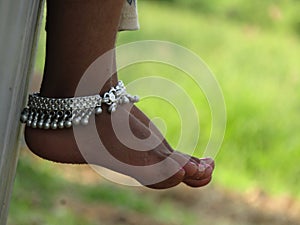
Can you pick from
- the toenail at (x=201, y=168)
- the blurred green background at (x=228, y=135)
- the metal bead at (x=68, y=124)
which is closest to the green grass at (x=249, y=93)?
the blurred green background at (x=228, y=135)

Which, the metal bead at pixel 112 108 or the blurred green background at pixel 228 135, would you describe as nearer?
the metal bead at pixel 112 108

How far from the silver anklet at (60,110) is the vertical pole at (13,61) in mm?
24

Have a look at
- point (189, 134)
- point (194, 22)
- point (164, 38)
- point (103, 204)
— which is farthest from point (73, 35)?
point (194, 22)

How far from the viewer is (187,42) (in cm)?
707

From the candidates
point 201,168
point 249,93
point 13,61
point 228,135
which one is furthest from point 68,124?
point 249,93

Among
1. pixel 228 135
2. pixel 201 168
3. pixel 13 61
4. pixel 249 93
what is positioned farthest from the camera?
pixel 249 93

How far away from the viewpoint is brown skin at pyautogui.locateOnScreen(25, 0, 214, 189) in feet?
5.12

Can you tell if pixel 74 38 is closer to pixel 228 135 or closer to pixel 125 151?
pixel 125 151

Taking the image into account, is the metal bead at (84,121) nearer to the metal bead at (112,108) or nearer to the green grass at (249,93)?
the metal bead at (112,108)

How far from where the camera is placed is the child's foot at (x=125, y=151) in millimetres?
1595

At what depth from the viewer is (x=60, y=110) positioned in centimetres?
157

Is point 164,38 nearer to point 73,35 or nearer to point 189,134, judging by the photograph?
point 189,134

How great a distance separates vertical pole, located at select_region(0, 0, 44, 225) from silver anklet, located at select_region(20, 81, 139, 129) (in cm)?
2

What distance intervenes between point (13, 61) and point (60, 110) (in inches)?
4.3
